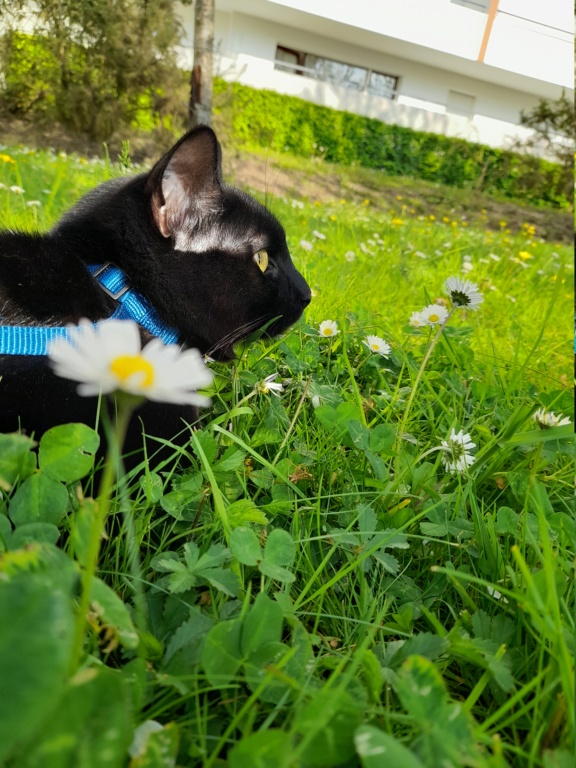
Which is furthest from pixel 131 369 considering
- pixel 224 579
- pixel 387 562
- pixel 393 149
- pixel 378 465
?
pixel 393 149

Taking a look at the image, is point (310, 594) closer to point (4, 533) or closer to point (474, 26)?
point (4, 533)

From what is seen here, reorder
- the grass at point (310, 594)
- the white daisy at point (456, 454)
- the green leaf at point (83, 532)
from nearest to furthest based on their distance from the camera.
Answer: the grass at point (310, 594) → the green leaf at point (83, 532) → the white daisy at point (456, 454)

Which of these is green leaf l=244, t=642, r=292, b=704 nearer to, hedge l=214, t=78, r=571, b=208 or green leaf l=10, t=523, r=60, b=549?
green leaf l=10, t=523, r=60, b=549

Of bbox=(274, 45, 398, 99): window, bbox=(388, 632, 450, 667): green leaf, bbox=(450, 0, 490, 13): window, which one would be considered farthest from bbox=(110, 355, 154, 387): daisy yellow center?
bbox=(450, 0, 490, 13): window

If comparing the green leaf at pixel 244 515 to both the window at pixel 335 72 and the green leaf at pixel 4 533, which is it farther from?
the window at pixel 335 72

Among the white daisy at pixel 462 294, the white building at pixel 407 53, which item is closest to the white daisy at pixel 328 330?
the white daisy at pixel 462 294

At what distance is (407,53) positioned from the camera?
18.4m

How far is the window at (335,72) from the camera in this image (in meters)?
17.3

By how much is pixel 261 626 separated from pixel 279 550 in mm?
185

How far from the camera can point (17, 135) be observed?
784cm

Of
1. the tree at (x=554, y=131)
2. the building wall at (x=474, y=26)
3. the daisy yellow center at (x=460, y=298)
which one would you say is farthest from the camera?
the building wall at (x=474, y=26)

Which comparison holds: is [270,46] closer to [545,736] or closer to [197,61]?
[197,61]

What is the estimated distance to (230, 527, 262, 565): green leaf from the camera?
809mm

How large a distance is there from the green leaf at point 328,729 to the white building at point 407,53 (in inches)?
652
